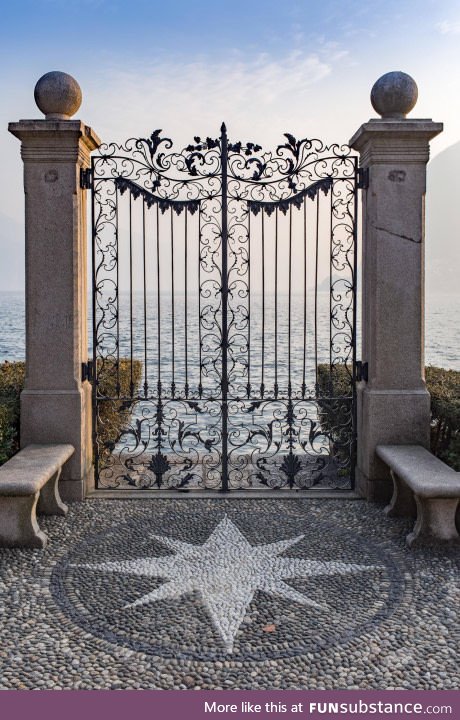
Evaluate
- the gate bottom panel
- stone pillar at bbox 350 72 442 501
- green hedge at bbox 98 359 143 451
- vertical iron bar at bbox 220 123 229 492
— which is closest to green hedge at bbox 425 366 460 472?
stone pillar at bbox 350 72 442 501

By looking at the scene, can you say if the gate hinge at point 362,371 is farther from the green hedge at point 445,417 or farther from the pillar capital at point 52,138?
the pillar capital at point 52,138

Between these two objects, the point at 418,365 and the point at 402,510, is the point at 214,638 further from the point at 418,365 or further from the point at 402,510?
the point at 418,365

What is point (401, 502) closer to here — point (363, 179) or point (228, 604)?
point (228, 604)

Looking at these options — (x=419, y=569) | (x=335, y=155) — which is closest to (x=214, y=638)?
(x=419, y=569)

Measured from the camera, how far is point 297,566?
15.0 ft

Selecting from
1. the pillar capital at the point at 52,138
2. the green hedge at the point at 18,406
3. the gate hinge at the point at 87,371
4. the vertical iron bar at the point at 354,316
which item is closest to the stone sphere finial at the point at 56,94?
the pillar capital at the point at 52,138

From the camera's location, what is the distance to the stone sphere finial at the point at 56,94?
582cm

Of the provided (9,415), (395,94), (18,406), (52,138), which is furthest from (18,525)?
(395,94)

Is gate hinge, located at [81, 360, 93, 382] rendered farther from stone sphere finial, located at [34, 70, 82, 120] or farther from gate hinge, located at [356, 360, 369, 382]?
gate hinge, located at [356, 360, 369, 382]

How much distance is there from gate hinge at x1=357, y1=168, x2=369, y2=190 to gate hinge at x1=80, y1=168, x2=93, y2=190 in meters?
2.68

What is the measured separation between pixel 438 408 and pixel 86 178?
165 inches

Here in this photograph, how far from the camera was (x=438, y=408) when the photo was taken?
6.13 m

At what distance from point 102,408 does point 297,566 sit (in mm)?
3430

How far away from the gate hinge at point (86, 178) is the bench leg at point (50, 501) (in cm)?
284
